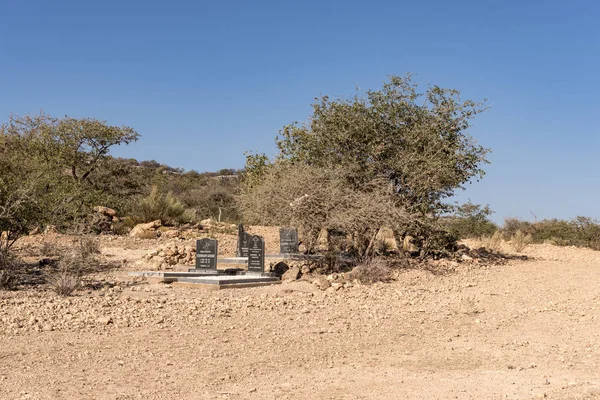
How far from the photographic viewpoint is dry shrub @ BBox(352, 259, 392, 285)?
13664 millimetres

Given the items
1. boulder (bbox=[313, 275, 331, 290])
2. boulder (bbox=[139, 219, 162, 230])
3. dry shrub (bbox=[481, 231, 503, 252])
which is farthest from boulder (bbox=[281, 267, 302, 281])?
dry shrub (bbox=[481, 231, 503, 252])

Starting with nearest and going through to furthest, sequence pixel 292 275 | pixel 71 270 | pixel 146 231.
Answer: pixel 71 270, pixel 292 275, pixel 146 231

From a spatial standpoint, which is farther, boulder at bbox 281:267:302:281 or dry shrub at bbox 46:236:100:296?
boulder at bbox 281:267:302:281

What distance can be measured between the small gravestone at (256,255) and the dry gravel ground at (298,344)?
6.76 ft

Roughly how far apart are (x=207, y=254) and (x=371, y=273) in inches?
163

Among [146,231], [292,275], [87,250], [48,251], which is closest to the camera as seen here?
[292,275]

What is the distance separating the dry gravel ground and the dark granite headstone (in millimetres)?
2281

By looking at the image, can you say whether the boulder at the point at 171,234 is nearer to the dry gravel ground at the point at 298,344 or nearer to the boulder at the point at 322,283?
the dry gravel ground at the point at 298,344

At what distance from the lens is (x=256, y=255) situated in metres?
14.8

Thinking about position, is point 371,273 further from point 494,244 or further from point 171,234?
point 494,244

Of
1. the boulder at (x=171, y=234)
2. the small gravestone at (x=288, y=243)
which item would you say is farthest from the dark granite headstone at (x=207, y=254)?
the boulder at (x=171, y=234)

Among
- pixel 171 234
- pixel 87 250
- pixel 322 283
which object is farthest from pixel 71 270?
pixel 171 234

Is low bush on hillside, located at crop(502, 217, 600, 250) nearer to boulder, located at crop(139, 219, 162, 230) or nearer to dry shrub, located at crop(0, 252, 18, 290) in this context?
boulder, located at crop(139, 219, 162, 230)

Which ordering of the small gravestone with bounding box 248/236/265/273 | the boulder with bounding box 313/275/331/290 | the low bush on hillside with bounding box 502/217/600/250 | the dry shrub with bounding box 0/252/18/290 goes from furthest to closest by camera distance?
the low bush on hillside with bounding box 502/217/600/250, the small gravestone with bounding box 248/236/265/273, the boulder with bounding box 313/275/331/290, the dry shrub with bounding box 0/252/18/290
